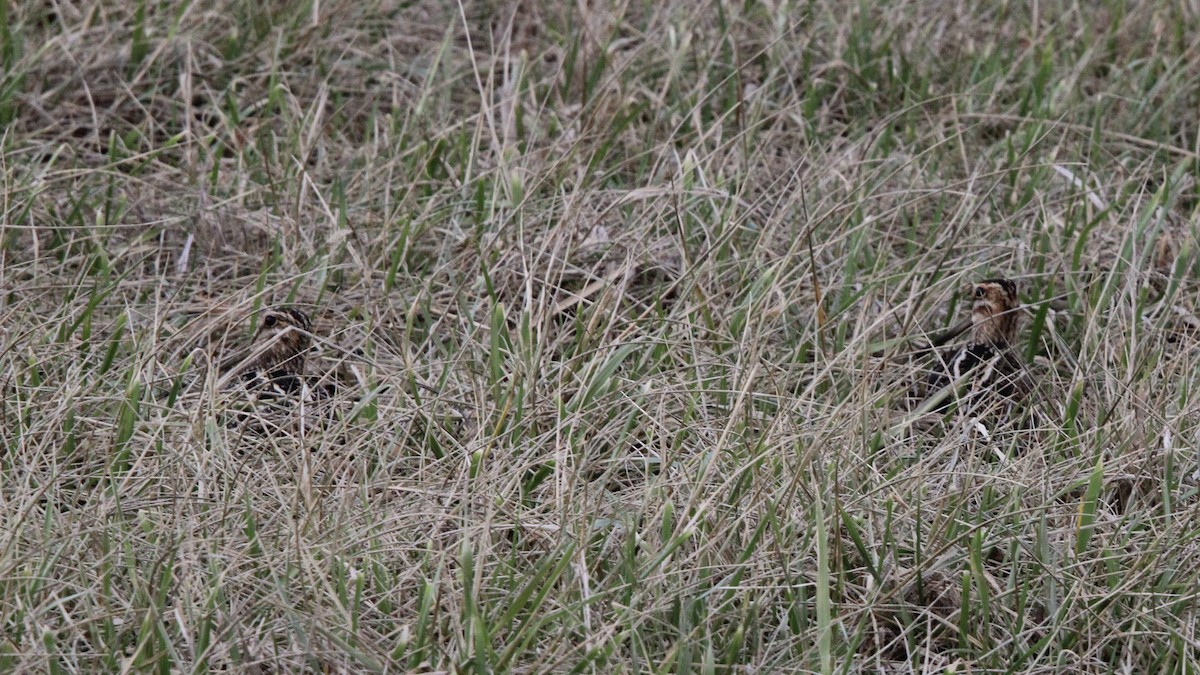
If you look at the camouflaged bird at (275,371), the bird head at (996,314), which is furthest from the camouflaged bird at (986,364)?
the camouflaged bird at (275,371)

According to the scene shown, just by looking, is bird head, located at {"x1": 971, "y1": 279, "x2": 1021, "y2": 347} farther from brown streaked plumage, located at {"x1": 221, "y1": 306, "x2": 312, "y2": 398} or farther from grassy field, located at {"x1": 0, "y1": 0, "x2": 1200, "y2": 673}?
brown streaked plumage, located at {"x1": 221, "y1": 306, "x2": 312, "y2": 398}

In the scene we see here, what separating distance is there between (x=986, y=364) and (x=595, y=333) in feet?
2.66

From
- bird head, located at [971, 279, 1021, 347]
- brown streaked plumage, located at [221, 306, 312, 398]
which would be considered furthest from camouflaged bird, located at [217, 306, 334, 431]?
bird head, located at [971, 279, 1021, 347]

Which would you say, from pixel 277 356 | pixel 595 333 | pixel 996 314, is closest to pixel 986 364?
pixel 996 314

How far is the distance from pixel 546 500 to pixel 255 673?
63 centimetres

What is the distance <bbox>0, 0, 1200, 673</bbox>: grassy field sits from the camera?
2408mm

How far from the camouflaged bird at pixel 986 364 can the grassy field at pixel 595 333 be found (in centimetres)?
8

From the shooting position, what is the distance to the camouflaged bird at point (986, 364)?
123 inches

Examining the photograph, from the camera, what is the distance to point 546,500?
2.67 m

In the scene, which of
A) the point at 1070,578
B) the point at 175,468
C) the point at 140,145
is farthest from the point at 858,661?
the point at 140,145

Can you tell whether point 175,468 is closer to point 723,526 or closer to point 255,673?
point 255,673

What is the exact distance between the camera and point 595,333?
3150 millimetres

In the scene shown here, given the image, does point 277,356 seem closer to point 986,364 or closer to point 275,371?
point 275,371

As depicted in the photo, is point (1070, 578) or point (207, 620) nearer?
point (207, 620)
